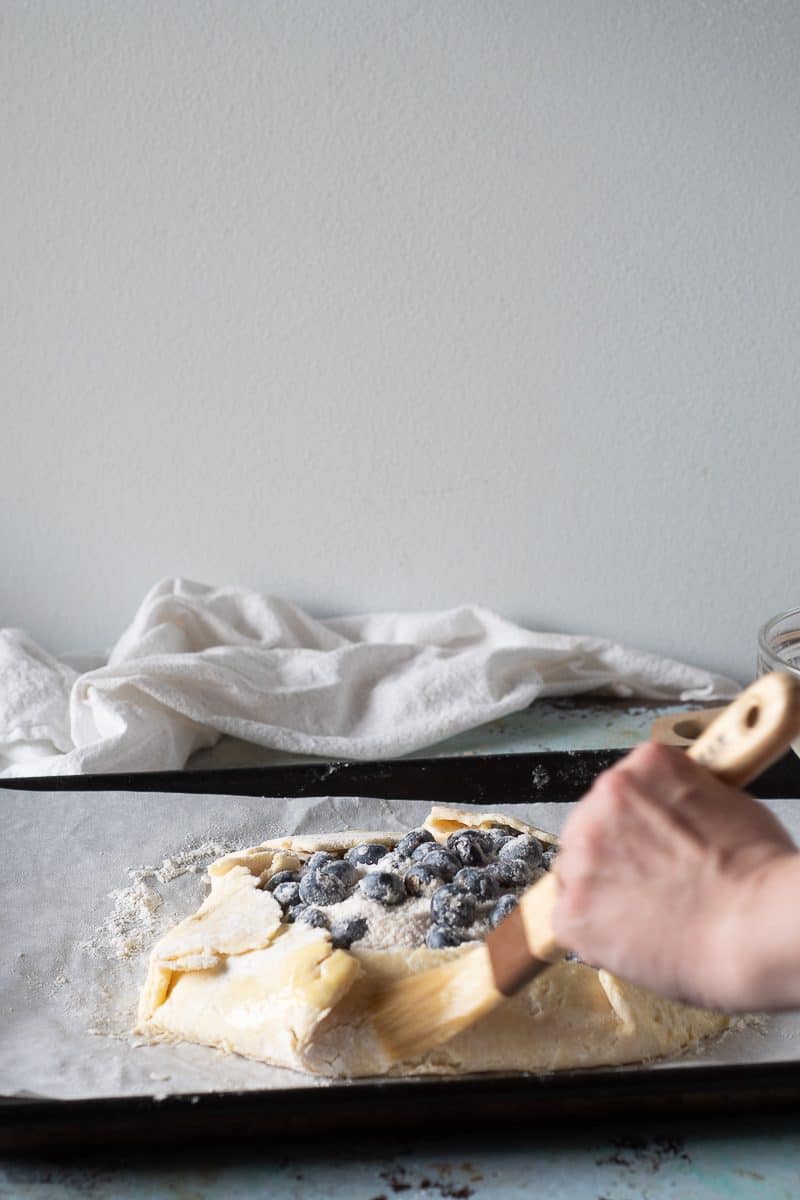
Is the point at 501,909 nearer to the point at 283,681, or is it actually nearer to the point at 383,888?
the point at 383,888

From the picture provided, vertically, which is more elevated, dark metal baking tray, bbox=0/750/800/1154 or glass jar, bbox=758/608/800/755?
glass jar, bbox=758/608/800/755

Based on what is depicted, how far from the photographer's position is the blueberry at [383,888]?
112 centimetres

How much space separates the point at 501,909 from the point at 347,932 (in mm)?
132

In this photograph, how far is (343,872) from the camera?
1.17 m

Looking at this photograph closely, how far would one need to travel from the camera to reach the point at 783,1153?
95 centimetres

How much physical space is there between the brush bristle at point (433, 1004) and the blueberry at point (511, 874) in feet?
0.37

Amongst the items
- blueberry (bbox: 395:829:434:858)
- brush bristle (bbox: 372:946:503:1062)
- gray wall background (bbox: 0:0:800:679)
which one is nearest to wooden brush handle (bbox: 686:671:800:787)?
brush bristle (bbox: 372:946:503:1062)

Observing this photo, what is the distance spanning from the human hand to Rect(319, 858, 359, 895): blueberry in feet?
A: 1.37

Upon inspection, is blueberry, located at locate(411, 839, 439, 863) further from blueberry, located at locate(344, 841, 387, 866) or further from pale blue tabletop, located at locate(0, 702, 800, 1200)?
pale blue tabletop, located at locate(0, 702, 800, 1200)

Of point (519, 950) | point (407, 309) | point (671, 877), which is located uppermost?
point (407, 309)

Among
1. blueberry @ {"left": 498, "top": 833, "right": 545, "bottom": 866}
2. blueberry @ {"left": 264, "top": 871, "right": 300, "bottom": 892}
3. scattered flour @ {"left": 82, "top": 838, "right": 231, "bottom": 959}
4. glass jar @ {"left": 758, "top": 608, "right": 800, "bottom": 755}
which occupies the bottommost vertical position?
scattered flour @ {"left": 82, "top": 838, "right": 231, "bottom": 959}

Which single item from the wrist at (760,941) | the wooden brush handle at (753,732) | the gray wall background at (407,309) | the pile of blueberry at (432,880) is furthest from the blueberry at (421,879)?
the gray wall background at (407,309)

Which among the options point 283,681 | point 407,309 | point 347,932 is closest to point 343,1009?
point 347,932

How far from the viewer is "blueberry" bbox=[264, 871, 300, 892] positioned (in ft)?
3.90
